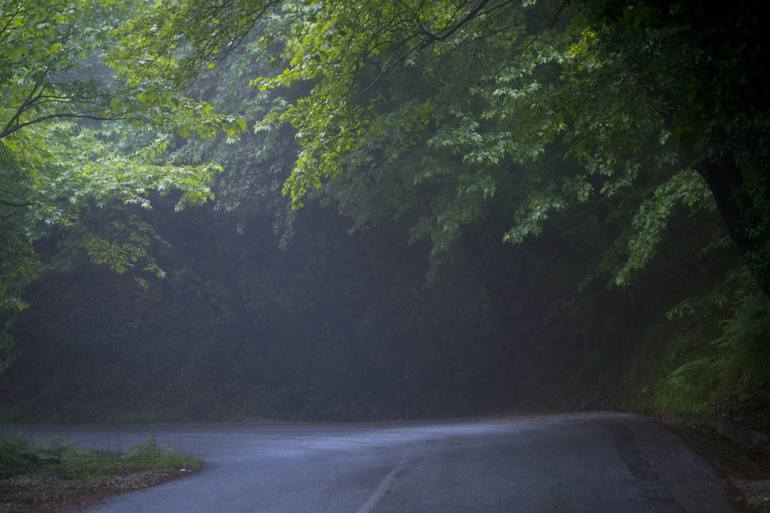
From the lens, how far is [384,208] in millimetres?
22875

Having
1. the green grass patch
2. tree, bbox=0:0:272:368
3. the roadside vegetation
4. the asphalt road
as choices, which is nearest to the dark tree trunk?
the asphalt road

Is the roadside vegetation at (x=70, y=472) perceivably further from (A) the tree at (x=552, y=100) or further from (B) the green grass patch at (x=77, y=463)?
(A) the tree at (x=552, y=100)

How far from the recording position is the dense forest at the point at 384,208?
1036 centimetres

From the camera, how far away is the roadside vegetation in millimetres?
10109

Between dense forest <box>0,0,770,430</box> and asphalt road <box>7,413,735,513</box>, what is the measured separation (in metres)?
2.60

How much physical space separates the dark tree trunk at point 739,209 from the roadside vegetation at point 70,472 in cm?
872

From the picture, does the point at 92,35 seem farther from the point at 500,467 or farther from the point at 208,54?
the point at 500,467

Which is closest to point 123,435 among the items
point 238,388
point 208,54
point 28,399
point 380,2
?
point 238,388

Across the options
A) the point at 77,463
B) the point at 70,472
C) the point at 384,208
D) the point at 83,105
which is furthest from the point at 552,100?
the point at 384,208

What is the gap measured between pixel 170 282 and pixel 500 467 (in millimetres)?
24124

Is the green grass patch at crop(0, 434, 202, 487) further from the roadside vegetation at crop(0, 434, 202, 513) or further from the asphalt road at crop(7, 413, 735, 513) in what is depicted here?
the asphalt road at crop(7, 413, 735, 513)

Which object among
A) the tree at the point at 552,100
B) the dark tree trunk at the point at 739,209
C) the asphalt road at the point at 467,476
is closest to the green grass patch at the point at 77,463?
the asphalt road at the point at 467,476

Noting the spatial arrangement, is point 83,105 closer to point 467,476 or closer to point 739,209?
point 467,476

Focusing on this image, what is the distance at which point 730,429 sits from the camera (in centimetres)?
1163
